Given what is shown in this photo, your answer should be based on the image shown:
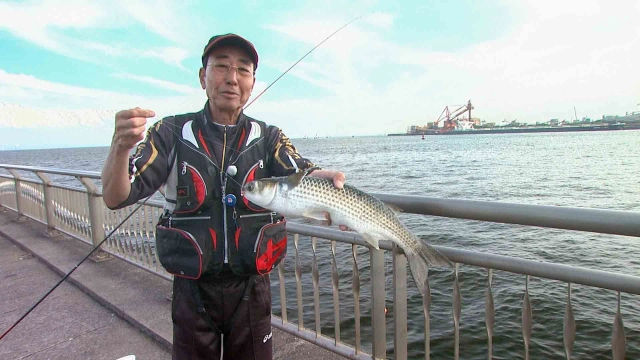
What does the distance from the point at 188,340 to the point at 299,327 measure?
1597mm

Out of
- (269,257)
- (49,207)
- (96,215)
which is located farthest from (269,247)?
(49,207)

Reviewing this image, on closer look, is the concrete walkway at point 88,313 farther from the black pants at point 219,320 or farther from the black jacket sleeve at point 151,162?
the black jacket sleeve at point 151,162

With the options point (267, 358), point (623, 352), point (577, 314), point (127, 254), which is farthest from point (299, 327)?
point (577, 314)

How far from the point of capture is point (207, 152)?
238cm

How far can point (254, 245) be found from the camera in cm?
236

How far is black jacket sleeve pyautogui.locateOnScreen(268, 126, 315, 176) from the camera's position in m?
2.49

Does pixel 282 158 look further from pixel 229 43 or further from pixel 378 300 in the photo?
pixel 378 300

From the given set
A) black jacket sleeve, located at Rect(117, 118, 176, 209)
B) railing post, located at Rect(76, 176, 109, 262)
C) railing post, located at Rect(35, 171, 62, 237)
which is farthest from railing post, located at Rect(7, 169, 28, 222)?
black jacket sleeve, located at Rect(117, 118, 176, 209)

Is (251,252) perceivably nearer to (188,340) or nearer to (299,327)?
(188,340)

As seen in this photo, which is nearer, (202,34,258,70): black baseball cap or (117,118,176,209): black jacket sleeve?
(117,118,176,209): black jacket sleeve

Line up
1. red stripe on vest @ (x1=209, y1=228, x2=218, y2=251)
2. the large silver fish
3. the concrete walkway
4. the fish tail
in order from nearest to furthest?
the large silver fish < the fish tail < red stripe on vest @ (x1=209, y1=228, x2=218, y2=251) < the concrete walkway

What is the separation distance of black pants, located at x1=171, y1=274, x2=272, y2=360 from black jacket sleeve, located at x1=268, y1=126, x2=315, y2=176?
713 mm

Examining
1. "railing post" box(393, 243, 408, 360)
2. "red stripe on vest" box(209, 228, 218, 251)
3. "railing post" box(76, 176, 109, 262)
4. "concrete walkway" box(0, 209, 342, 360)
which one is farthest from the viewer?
"railing post" box(76, 176, 109, 262)

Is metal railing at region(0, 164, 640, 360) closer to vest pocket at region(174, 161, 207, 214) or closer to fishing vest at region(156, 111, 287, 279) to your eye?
fishing vest at region(156, 111, 287, 279)
